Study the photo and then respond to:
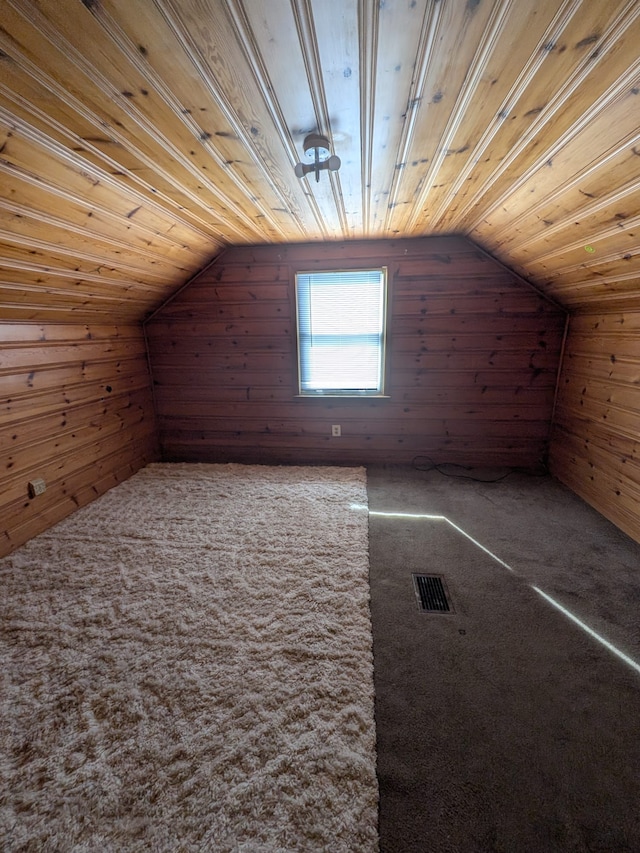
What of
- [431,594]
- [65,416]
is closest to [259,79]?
[431,594]

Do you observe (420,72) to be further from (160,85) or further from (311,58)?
(160,85)

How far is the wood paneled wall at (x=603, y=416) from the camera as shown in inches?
85.9

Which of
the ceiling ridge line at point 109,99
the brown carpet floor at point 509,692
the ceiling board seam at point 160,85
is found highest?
the ceiling board seam at point 160,85

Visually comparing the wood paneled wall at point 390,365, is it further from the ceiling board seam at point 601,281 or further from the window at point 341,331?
the ceiling board seam at point 601,281

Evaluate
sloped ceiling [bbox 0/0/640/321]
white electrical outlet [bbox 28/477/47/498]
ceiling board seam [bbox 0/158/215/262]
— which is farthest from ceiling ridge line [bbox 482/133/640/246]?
white electrical outlet [bbox 28/477/47/498]

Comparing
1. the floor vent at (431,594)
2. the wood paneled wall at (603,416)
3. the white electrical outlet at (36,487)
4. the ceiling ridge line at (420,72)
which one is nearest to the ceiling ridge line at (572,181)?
the ceiling ridge line at (420,72)

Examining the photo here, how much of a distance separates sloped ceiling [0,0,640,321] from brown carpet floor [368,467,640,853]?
1.76m

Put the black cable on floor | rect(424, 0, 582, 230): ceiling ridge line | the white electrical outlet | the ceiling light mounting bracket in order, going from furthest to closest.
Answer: the black cable on floor < the white electrical outlet < the ceiling light mounting bracket < rect(424, 0, 582, 230): ceiling ridge line

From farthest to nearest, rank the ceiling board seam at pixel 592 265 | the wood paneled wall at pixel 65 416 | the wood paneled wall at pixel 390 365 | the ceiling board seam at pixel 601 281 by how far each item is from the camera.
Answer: the wood paneled wall at pixel 390 365 < the wood paneled wall at pixel 65 416 < the ceiling board seam at pixel 601 281 < the ceiling board seam at pixel 592 265

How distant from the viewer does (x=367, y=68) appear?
1.04m

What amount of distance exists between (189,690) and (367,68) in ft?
7.31

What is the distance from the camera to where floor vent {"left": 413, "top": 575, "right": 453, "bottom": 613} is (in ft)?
Answer: 5.40

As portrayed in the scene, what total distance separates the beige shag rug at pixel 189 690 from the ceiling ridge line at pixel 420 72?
2.08 metres

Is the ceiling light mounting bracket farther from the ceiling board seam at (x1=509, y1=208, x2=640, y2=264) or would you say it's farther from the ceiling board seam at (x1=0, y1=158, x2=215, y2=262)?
the ceiling board seam at (x1=509, y1=208, x2=640, y2=264)
